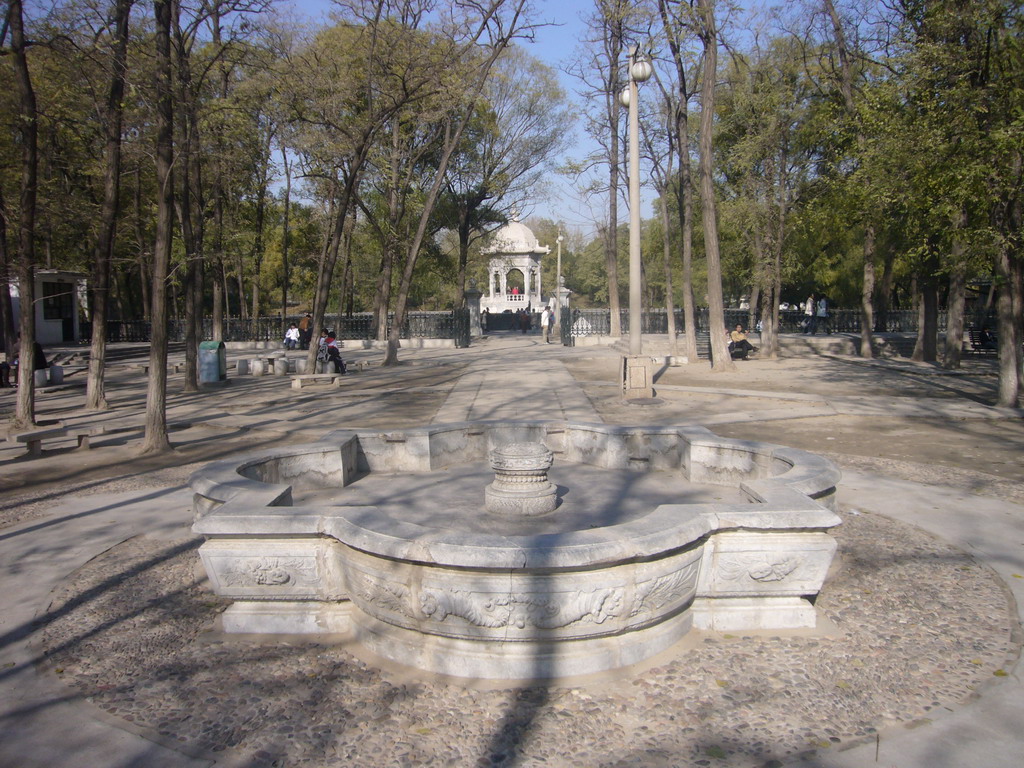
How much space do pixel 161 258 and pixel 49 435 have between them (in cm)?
303

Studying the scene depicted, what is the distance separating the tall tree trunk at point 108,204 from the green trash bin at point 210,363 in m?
4.37

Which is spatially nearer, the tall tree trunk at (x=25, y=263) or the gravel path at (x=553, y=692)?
the gravel path at (x=553, y=692)

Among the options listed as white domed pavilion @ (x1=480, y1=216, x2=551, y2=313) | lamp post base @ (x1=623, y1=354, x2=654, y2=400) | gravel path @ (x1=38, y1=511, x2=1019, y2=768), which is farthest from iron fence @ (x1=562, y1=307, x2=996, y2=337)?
gravel path @ (x1=38, y1=511, x2=1019, y2=768)

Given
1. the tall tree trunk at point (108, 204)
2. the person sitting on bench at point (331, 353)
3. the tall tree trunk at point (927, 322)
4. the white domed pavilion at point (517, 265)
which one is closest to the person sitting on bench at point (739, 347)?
the tall tree trunk at point (927, 322)

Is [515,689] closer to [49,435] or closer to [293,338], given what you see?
[49,435]

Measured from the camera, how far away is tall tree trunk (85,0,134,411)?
11.9 m

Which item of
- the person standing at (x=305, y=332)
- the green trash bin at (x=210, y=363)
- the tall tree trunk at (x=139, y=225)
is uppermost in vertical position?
the tall tree trunk at (x=139, y=225)

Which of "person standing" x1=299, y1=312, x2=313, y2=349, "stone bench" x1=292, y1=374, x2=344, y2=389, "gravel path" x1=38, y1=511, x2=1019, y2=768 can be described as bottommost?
"gravel path" x1=38, y1=511, x2=1019, y2=768

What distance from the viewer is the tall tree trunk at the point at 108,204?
11.9 meters

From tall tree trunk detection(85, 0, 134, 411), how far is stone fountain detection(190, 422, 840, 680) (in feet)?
30.4

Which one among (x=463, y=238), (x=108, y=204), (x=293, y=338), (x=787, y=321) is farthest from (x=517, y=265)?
Result: (x=108, y=204)

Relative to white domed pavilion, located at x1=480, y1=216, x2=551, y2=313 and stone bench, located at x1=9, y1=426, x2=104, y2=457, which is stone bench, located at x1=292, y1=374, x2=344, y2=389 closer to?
stone bench, located at x1=9, y1=426, x2=104, y2=457

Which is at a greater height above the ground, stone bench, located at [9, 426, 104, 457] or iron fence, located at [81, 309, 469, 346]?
iron fence, located at [81, 309, 469, 346]

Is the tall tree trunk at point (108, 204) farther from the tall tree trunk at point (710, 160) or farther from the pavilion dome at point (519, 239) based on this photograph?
the pavilion dome at point (519, 239)
